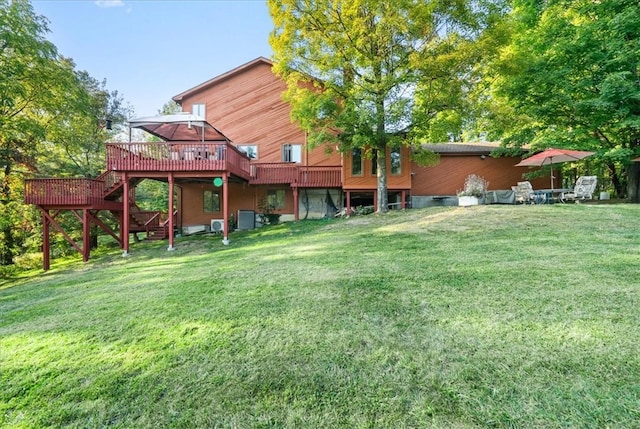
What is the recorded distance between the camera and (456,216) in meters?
9.59

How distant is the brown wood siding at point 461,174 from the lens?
53.6 feet

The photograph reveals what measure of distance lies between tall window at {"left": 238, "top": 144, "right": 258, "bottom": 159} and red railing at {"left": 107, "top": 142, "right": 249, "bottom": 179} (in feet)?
14.7

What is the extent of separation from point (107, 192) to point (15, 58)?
5430 mm

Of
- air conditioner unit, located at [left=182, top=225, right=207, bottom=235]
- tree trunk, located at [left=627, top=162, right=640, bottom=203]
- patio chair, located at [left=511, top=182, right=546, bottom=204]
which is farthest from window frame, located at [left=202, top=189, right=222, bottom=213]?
tree trunk, located at [left=627, top=162, right=640, bottom=203]

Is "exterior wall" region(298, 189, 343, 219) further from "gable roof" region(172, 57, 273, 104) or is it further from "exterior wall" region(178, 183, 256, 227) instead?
"gable roof" region(172, 57, 273, 104)

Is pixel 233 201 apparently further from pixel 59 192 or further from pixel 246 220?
pixel 59 192

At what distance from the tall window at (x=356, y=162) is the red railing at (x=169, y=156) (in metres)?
5.81

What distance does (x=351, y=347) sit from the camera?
9.45 feet

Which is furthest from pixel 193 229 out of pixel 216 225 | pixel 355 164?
pixel 355 164

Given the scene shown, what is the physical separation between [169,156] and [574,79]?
53.1 ft

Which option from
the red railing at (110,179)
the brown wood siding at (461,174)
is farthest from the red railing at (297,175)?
the red railing at (110,179)

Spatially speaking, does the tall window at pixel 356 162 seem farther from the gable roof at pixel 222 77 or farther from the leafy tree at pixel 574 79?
the gable roof at pixel 222 77

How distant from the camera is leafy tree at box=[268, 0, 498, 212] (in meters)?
10.2

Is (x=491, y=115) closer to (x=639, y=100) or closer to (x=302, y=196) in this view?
(x=639, y=100)
